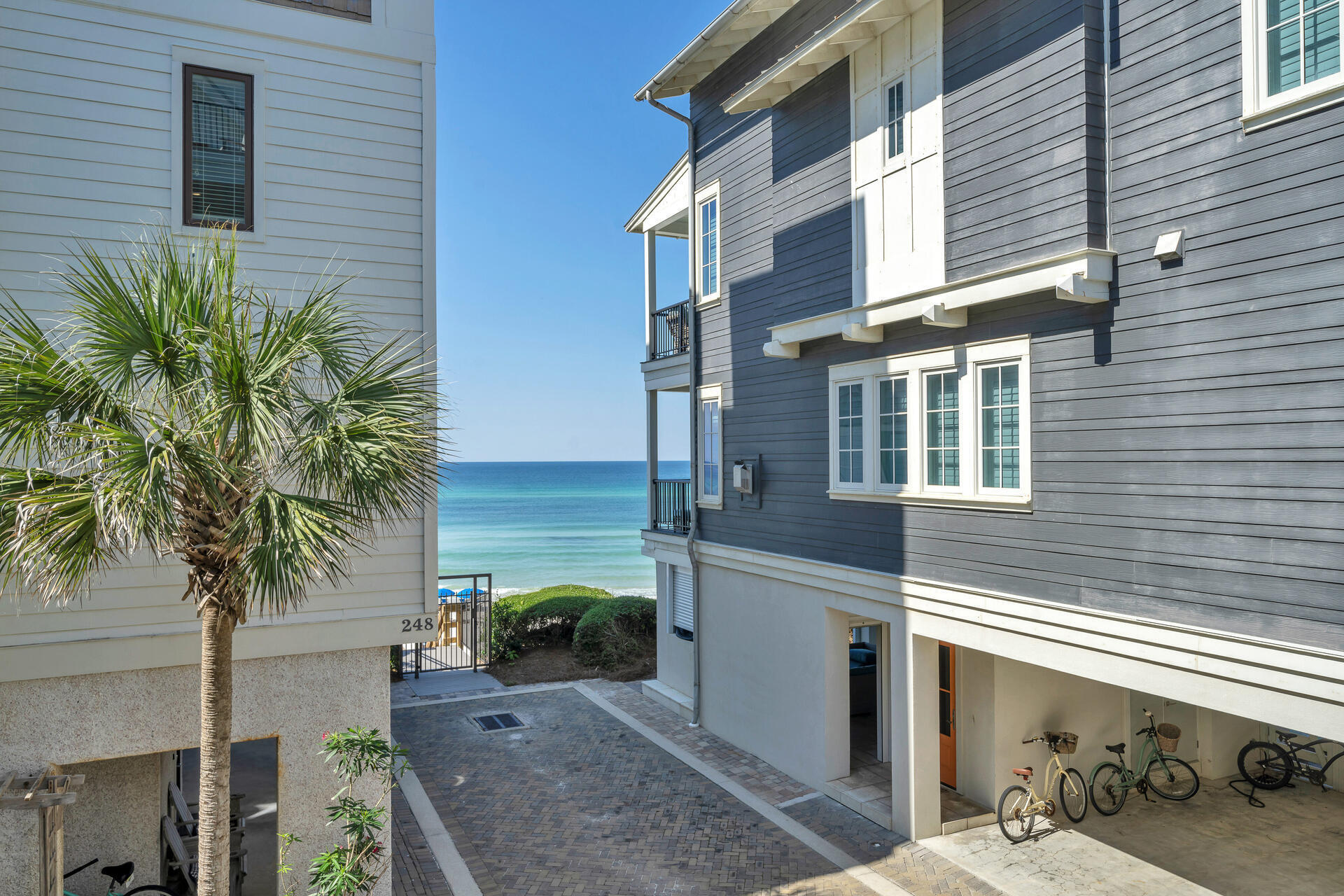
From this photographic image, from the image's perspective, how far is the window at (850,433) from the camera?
31.5 ft

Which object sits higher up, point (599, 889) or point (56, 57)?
point (56, 57)

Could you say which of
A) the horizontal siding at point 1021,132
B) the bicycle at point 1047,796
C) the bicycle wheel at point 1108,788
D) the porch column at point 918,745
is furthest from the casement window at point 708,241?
the bicycle wheel at point 1108,788

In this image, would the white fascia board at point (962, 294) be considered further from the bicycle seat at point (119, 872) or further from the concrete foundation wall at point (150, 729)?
the bicycle seat at point (119, 872)

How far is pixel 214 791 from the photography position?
187 inches

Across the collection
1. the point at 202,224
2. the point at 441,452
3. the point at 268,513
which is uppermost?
the point at 202,224

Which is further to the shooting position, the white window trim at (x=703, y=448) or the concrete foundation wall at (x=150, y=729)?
the white window trim at (x=703, y=448)

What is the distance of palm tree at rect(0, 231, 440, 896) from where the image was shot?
4242 millimetres

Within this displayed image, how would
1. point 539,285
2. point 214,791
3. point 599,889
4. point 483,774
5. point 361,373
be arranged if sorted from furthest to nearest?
point 539,285, point 483,774, point 599,889, point 361,373, point 214,791

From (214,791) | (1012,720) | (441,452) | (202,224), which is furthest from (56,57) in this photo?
(1012,720)

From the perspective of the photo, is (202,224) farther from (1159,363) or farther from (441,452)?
(1159,363)

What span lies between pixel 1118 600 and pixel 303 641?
269 inches

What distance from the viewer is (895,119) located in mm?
8930

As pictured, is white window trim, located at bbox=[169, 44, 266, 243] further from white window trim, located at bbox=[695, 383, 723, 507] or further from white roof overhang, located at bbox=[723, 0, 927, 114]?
white window trim, located at bbox=[695, 383, 723, 507]

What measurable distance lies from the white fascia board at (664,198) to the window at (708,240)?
→ 36 centimetres
